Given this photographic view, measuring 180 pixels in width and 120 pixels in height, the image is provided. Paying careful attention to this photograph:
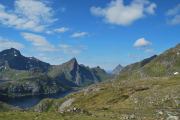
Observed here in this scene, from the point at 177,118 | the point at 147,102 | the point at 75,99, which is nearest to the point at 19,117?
the point at 177,118

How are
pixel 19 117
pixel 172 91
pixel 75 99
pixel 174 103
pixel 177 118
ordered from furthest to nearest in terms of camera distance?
pixel 75 99, pixel 172 91, pixel 174 103, pixel 177 118, pixel 19 117

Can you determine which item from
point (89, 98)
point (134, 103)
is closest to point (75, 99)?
point (89, 98)

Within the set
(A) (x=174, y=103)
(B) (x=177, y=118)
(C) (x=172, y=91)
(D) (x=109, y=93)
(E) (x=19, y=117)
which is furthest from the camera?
(D) (x=109, y=93)

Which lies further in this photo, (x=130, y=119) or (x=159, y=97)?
(x=159, y=97)

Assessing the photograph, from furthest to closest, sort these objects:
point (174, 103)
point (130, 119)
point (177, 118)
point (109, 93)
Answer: point (109, 93), point (174, 103), point (177, 118), point (130, 119)

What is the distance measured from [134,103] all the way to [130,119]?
65657 mm

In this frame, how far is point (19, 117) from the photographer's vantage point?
134 ft

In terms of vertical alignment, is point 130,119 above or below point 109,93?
below

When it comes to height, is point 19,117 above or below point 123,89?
below

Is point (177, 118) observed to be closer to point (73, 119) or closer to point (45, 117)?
point (73, 119)

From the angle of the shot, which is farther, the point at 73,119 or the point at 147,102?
the point at 147,102

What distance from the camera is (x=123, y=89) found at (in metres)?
167

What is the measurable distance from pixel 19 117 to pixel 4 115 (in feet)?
7.34

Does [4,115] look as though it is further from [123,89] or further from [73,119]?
[123,89]
